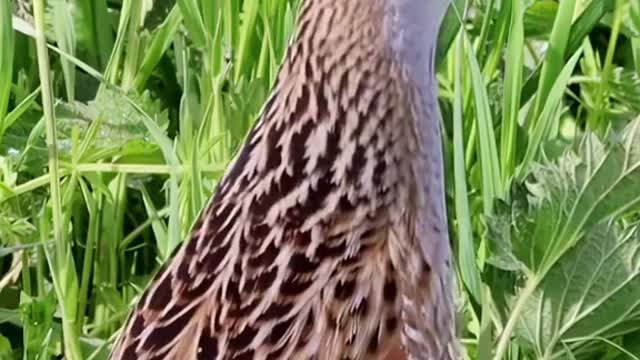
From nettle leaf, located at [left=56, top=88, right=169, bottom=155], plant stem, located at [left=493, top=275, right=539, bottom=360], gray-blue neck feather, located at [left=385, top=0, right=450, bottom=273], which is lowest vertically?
plant stem, located at [left=493, top=275, right=539, bottom=360]

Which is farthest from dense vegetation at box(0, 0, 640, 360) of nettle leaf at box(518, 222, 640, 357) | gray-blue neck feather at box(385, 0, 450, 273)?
gray-blue neck feather at box(385, 0, 450, 273)

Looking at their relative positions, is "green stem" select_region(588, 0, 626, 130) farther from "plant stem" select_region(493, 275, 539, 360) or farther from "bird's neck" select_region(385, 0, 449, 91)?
"bird's neck" select_region(385, 0, 449, 91)

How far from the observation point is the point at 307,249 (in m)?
1.96

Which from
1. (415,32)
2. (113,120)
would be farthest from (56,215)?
(415,32)

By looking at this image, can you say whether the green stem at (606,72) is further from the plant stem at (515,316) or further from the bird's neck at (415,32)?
the bird's neck at (415,32)

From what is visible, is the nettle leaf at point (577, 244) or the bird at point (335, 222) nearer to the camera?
the bird at point (335, 222)

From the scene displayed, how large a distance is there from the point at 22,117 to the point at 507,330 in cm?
72

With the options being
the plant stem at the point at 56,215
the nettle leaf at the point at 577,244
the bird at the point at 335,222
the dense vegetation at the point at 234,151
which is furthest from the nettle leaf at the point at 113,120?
the bird at the point at 335,222

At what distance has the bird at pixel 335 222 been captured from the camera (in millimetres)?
1940

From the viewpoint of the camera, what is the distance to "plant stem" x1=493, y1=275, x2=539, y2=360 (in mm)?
2371

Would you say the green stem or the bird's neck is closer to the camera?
the bird's neck

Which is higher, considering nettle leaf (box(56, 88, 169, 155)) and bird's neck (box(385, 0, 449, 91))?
bird's neck (box(385, 0, 449, 91))

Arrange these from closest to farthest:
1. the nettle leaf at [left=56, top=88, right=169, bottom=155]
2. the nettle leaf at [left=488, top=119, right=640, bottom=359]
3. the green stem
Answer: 1. the nettle leaf at [left=488, top=119, right=640, bottom=359]
2. the nettle leaf at [left=56, top=88, right=169, bottom=155]
3. the green stem

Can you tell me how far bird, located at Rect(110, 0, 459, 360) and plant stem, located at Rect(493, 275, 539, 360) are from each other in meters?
0.36
